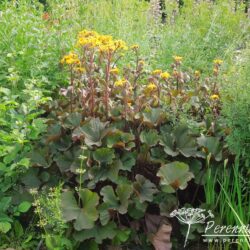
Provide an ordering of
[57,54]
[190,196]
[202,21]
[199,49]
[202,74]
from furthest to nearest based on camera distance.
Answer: [202,21] → [199,49] → [202,74] → [57,54] → [190,196]

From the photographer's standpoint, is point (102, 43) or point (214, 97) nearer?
point (214, 97)

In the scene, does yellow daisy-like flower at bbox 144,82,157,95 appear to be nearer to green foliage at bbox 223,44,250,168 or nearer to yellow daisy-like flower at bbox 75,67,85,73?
yellow daisy-like flower at bbox 75,67,85,73

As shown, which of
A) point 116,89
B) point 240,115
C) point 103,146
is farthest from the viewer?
point 116,89

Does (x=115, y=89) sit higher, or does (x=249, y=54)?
(x=249, y=54)

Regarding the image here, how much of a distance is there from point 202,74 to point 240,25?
147cm

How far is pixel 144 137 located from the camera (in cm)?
314

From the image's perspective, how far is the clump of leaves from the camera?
2869 millimetres

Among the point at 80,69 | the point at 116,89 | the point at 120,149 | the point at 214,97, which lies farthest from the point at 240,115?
the point at 80,69

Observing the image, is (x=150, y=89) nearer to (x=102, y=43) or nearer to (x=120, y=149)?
(x=102, y=43)

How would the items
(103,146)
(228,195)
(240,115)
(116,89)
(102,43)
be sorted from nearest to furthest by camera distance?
1. (240,115)
2. (228,195)
3. (103,146)
4. (102,43)
5. (116,89)

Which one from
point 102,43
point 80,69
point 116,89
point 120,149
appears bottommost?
point 120,149

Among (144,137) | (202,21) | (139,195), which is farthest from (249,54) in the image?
(202,21)

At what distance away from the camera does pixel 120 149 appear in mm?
3131

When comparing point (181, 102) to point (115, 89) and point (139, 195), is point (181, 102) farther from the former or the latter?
point (139, 195)
